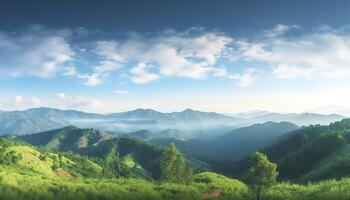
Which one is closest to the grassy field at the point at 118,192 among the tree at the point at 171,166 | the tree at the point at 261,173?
the tree at the point at 261,173

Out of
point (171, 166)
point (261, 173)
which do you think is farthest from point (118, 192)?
point (171, 166)

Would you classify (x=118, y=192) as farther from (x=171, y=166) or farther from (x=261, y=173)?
(x=171, y=166)

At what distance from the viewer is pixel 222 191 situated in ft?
299

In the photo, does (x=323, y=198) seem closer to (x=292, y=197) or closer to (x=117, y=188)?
(x=292, y=197)

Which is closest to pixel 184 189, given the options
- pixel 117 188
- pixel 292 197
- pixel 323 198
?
pixel 117 188

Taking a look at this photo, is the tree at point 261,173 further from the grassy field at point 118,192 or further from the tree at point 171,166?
the tree at point 171,166

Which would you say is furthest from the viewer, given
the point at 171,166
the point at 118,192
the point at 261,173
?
the point at 171,166

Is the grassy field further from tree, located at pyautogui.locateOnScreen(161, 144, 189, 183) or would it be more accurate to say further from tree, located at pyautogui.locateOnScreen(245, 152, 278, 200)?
tree, located at pyautogui.locateOnScreen(161, 144, 189, 183)

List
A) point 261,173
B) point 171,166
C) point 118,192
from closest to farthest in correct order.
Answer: point 261,173 < point 118,192 < point 171,166

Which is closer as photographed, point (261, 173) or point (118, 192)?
point (261, 173)

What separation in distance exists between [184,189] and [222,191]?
9.53m

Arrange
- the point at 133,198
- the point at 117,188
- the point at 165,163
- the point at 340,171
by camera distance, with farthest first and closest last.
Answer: the point at 340,171 < the point at 165,163 < the point at 117,188 < the point at 133,198

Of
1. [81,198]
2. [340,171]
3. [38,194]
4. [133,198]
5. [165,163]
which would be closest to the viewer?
[38,194]

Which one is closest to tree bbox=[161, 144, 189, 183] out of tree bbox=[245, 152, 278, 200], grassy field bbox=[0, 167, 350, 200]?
grassy field bbox=[0, 167, 350, 200]
